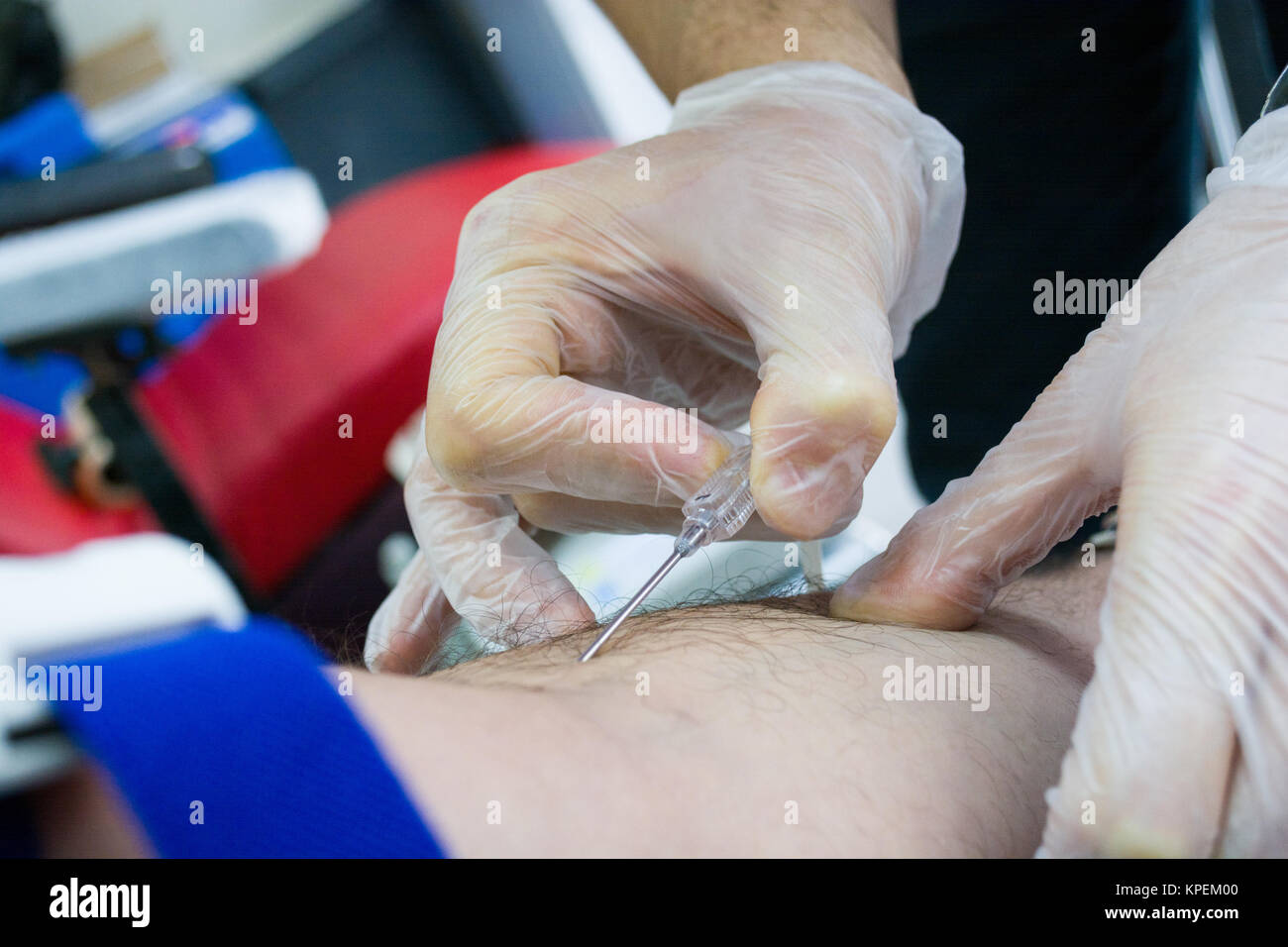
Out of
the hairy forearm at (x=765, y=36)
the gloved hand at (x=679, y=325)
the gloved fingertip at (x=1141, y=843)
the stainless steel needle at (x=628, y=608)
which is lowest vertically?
the gloved fingertip at (x=1141, y=843)

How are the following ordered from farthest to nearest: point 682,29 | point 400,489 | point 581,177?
point 400,489, point 682,29, point 581,177

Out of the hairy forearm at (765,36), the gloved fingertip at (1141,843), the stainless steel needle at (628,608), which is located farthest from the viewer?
the hairy forearm at (765,36)

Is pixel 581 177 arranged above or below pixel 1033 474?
above

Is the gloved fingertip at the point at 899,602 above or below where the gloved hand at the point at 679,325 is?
below

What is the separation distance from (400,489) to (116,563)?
74cm

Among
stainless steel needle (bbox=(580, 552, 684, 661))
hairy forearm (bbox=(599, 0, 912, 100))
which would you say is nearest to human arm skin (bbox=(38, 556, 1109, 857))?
stainless steel needle (bbox=(580, 552, 684, 661))

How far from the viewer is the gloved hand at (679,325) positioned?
77 centimetres

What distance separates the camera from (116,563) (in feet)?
3.87

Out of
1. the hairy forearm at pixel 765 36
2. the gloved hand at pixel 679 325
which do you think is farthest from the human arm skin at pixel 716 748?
the hairy forearm at pixel 765 36

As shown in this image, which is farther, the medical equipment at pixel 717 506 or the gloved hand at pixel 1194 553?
→ the medical equipment at pixel 717 506

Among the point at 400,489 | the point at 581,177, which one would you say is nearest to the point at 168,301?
A: the point at 400,489

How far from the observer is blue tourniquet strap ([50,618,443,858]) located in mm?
436

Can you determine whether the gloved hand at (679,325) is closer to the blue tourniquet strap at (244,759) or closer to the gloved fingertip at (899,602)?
the gloved fingertip at (899,602)
